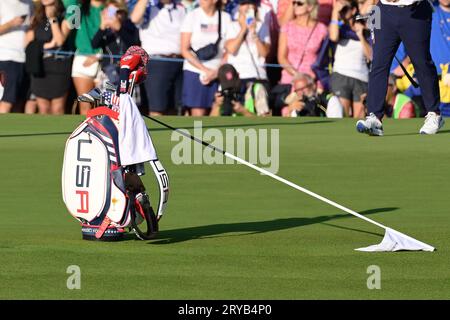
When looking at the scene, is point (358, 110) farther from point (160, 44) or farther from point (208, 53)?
point (160, 44)

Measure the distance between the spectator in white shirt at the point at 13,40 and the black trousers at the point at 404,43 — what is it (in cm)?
619

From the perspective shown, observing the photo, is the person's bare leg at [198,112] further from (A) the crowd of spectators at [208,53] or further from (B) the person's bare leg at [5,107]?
(B) the person's bare leg at [5,107]

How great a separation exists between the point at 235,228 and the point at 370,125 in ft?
20.3

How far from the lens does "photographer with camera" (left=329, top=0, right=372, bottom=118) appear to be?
70.7 ft

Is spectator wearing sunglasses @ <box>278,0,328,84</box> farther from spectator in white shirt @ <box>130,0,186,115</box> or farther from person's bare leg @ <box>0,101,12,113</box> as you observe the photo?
person's bare leg @ <box>0,101,12,113</box>

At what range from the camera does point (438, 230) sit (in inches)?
459

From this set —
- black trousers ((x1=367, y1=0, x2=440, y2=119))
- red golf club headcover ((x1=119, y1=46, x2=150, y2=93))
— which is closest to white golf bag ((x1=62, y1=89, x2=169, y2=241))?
red golf club headcover ((x1=119, y1=46, x2=150, y2=93))

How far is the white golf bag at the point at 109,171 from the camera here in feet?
34.0

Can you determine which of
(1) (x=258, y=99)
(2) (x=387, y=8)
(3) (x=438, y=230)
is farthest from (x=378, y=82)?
(3) (x=438, y=230)

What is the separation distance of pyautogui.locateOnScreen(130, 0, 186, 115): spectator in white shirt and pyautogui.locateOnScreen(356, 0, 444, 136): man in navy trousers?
4.83 metres

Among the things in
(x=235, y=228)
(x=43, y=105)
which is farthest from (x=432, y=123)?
(x=235, y=228)

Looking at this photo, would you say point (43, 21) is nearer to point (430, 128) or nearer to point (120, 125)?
point (430, 128)

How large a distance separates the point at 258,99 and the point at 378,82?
425 cm

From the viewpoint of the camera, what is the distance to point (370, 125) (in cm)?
1764
